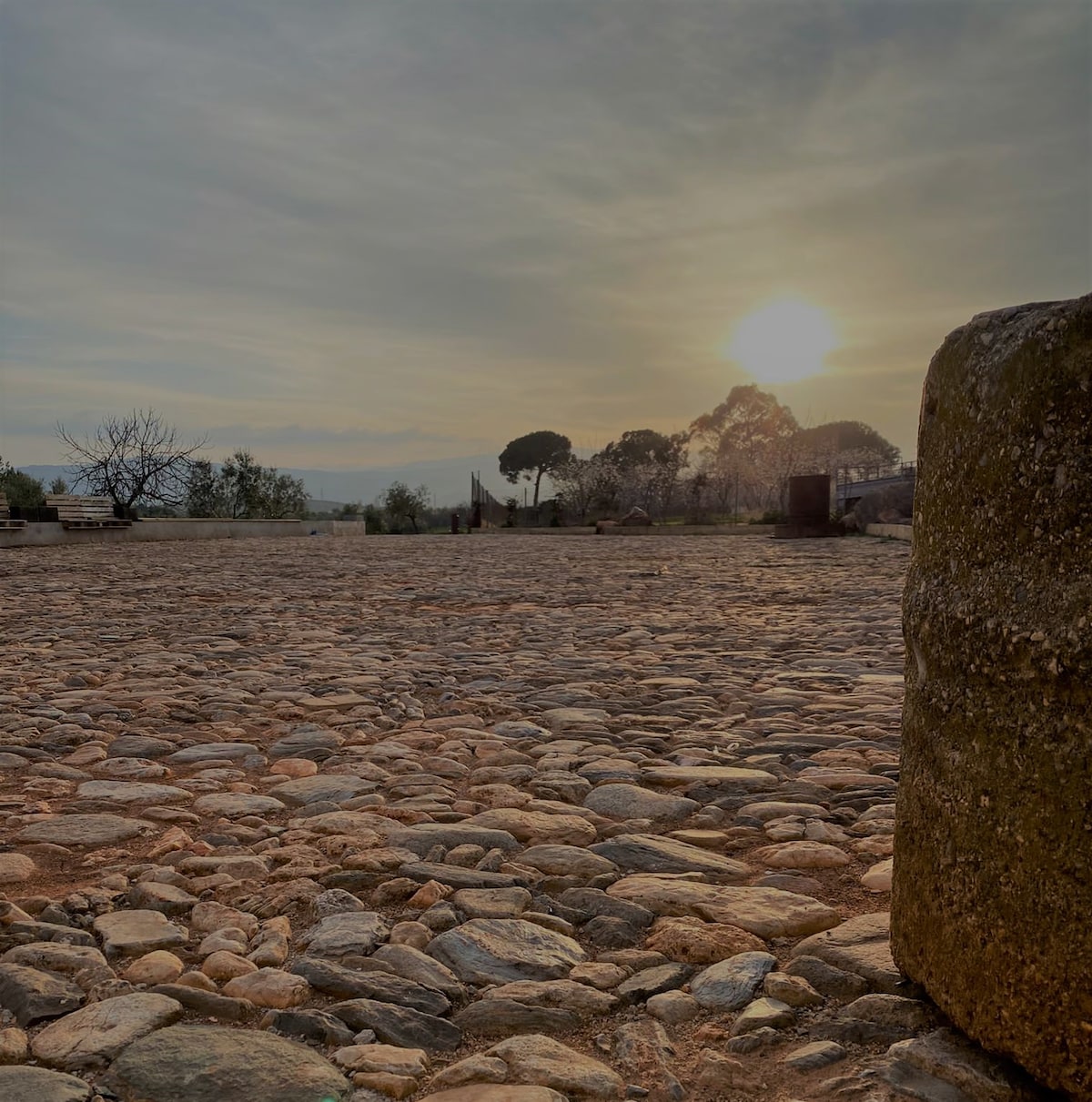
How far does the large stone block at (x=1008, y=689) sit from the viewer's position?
4.50ft

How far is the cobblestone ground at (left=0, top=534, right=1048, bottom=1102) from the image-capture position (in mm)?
1694

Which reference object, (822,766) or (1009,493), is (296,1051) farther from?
(822,766)

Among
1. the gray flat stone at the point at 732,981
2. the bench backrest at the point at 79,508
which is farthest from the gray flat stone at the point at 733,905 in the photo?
the bench backrest at the point at 79,508

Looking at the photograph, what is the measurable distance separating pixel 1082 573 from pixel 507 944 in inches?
57.5

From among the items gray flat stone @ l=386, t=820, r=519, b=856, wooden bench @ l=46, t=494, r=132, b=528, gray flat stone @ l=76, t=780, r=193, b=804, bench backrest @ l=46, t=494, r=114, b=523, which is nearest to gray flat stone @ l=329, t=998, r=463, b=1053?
gray flat stone @ l=386, t=820, r=519, b=856

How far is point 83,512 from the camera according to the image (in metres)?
22.4

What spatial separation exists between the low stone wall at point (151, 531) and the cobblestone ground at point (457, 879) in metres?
15.7

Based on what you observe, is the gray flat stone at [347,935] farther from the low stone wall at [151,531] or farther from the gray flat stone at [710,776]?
the low stone wall at [151,531]

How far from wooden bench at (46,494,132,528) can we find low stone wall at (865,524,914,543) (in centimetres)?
1832

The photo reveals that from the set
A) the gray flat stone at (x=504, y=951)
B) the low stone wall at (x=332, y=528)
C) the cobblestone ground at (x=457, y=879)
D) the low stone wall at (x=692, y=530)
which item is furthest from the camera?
the low stone wall at (x=332, y=528)

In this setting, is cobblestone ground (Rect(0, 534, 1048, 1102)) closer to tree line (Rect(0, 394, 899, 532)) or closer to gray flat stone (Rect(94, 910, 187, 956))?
gray flat stone (Rect(94, 910, 187, 956))

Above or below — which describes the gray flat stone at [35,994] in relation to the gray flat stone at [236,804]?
below

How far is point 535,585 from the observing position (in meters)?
11.3

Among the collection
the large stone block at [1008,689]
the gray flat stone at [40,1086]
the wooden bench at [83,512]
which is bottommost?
the gray flat stone at [40,1086]
